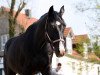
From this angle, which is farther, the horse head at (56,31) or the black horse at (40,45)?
the black horse at (40,45)

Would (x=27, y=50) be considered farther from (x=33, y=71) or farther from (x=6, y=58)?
(x=6, y=58)

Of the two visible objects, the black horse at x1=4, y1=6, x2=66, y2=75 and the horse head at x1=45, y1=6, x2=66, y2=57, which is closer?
the horse head at x1=45, y1=6, x2=66, y2=57

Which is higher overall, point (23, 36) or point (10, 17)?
point (10, 17)

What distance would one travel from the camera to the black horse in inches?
285

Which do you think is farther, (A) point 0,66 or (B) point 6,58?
(A) point 0,66

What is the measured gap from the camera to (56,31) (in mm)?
7191

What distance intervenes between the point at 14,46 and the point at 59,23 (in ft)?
5.70

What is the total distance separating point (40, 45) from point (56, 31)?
2.38ft

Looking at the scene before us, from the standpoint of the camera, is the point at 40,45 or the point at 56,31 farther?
the point at 40,45

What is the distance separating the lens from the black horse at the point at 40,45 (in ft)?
23.7

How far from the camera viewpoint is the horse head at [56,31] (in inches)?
279

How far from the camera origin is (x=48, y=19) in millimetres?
7465

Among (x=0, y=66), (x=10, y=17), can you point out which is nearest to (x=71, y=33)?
(x=0, y=66)

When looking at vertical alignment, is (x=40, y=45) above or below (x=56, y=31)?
below
